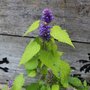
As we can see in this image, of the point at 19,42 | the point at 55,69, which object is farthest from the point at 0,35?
the point at 55,69

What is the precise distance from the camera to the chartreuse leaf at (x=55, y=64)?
1.53m

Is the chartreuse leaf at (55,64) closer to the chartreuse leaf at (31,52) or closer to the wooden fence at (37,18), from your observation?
the chartreuse leaf at (31,52)

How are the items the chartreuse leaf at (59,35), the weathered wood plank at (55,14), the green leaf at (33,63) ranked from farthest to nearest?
the weathered wood plank at (55,14) → the green leaf at (33,63) → the chartreuse leaf at (59,35)

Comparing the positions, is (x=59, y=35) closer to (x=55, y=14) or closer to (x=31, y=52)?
(x=31, y=52)

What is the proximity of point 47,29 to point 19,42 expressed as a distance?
2.30ft

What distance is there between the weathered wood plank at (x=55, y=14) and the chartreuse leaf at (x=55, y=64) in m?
0.51

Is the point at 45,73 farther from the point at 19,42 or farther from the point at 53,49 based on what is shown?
the point at 19,42

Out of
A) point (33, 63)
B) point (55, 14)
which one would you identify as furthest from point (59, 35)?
point (55, 14)

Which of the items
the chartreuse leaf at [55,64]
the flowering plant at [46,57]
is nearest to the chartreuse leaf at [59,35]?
the flowering plant at [46,57]

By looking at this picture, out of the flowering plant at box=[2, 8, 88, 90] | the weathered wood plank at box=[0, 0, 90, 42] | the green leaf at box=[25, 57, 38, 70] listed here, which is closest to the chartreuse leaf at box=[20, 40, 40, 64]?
the flowering plant at box=[2, 8, 88, 90]

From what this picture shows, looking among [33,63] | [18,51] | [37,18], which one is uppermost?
[37,18]

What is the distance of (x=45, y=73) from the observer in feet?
5.47

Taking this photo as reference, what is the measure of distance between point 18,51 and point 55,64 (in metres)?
0.67

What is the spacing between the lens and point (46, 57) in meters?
1.54
